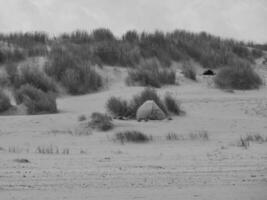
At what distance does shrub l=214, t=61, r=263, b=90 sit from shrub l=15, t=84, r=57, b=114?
7764 mm

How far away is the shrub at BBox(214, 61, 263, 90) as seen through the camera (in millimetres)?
24406

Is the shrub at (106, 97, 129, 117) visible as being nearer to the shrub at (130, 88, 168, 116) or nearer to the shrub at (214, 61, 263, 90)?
the shrub at (130, 88, 168, 116)

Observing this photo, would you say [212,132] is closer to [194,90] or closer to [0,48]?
[194,90]

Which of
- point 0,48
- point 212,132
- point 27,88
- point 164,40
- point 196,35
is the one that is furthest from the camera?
point 196,35

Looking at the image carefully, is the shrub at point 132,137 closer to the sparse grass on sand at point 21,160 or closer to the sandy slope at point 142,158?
the sandy slope at point 142,158

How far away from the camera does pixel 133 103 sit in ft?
62.3

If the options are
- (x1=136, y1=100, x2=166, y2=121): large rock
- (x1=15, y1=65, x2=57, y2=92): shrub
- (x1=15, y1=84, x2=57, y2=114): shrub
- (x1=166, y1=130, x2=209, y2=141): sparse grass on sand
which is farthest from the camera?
(x1=15, y1=65, x2=57, y2=92): shrub

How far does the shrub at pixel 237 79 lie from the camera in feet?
80.1

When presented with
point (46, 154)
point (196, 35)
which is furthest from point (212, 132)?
point (196, 35)

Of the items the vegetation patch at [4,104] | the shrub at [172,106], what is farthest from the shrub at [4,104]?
the shrub at [172,106]

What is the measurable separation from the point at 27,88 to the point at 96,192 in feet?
43.2

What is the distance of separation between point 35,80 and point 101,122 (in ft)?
23.4

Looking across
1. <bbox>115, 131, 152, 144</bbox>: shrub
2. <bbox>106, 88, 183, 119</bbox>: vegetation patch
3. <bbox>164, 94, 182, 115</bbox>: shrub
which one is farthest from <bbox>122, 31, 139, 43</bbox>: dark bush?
<bbox>115, 131, 152, 144</bbox>: shrub

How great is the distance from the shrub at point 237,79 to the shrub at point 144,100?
17.7ft
